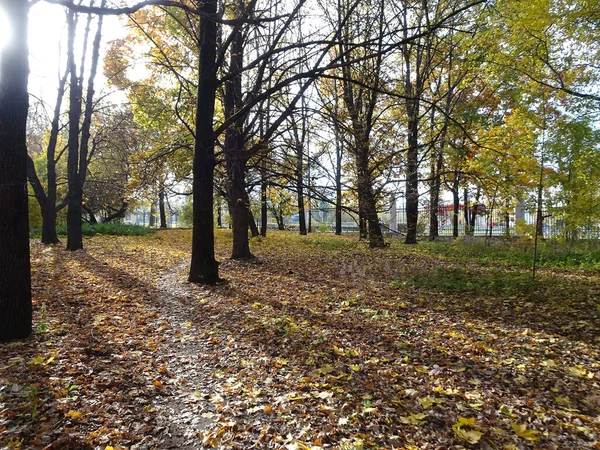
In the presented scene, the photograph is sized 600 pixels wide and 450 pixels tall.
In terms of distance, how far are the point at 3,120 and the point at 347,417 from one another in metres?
4.79

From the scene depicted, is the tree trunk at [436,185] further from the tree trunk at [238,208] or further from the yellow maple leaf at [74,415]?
the yellow maple leaf at [74,415]

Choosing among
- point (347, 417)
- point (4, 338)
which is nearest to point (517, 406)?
point (347, 417)

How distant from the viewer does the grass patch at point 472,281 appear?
22.3 feet

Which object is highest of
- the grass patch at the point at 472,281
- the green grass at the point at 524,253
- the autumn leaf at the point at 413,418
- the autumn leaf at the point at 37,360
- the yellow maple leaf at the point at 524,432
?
the green grass at the point at 524,253

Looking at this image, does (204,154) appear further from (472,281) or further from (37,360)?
(472,281)

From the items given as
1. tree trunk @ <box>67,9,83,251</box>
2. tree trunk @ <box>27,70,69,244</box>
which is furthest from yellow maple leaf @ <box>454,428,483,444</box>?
tree trunk @ <box>27,70,69,244</box>

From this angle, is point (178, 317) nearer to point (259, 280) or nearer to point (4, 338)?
point (4, 338)

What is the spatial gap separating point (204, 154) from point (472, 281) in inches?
248

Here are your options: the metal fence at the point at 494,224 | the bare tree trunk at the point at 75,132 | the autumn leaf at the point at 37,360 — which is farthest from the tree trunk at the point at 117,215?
the autumn leaf at the point at 37,360

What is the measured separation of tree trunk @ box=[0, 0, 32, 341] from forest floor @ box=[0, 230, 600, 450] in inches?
18.0

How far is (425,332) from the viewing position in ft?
15.3

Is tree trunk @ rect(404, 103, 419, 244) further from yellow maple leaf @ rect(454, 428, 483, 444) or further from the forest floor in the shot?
yellow maple leaf @ rect(454, 428, 483, 444)

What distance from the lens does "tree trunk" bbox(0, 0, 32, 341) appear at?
3957 mm

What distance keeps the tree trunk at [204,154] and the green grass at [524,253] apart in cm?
736
